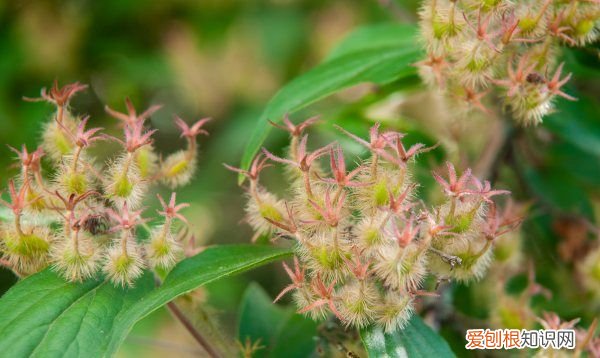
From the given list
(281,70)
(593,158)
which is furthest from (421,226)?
(281,70)

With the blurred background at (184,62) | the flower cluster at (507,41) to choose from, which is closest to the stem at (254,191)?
the flower cluster at (507,41)

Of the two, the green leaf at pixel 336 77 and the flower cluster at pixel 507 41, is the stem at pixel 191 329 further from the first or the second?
the flower cluster at pixel 507 41

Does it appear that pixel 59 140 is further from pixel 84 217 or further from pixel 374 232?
pixel 374 232

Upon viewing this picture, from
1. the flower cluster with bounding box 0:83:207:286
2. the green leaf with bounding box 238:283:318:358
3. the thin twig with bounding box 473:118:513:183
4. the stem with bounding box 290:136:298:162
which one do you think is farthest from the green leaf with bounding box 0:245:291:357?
the thin twig with bounding box 473:118:513:183

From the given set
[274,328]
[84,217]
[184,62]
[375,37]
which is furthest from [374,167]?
[184,62]

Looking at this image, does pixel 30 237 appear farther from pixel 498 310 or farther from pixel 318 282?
pixel 498 310

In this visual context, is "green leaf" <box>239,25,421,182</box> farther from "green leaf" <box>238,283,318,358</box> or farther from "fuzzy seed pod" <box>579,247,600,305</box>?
"fuzzy seed pod" <box>579,247,600,305</box>
